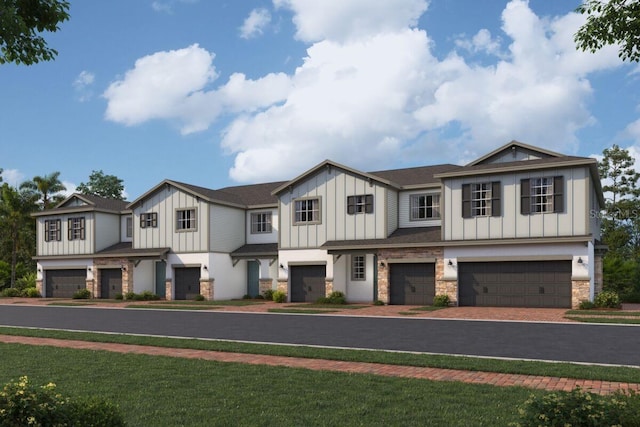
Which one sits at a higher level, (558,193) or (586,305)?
(558,193)

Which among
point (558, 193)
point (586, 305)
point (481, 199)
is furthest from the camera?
point (481, 199)

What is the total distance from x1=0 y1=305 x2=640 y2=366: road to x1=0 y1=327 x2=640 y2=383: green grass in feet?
3.80

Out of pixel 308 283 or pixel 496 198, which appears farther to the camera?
pixel 308 283

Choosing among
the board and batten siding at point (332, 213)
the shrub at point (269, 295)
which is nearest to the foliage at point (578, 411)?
the board and batten siding at point (332, 213)

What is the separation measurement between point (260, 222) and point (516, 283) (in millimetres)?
17339

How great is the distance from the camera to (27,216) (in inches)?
1837

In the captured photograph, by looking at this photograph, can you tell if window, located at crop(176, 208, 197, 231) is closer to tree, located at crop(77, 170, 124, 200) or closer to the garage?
the garage

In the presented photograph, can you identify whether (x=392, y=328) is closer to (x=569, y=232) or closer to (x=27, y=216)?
(x=569, y=232)

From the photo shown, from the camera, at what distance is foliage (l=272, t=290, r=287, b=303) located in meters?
32.0

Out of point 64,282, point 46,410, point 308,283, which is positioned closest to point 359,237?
point 308,283

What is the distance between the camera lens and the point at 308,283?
3241 cm

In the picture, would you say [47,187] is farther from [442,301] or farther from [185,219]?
[442,301]

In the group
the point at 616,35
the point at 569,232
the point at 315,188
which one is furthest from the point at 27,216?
the point at 616,35

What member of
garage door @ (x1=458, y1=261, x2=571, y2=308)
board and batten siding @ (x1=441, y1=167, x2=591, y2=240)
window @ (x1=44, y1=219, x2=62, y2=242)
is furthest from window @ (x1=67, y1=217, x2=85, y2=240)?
garage door @ (x1=458, y1=261, x2=571, y2=308)
